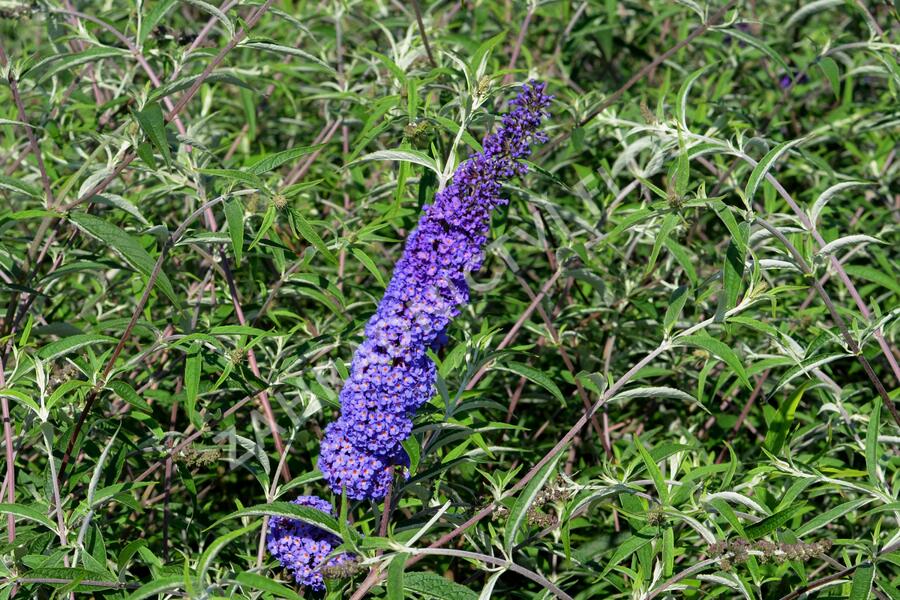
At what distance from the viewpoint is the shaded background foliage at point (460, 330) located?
299cm

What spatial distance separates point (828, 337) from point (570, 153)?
5.65 feet

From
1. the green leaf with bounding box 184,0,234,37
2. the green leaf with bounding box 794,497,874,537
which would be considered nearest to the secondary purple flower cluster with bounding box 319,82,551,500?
the green leaf with bounding box 184,0,234,37

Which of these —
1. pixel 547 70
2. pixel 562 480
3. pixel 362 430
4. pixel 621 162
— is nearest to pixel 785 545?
pixel 562 480

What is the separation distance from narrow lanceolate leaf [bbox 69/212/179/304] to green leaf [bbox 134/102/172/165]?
0.95 ft

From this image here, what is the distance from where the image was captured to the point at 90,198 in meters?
3.35

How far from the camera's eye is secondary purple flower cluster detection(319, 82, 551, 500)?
8.81 ft

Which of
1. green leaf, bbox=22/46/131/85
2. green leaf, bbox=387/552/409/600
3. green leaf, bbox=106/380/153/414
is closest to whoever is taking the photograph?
green leaf, bbox=387/552/409/600

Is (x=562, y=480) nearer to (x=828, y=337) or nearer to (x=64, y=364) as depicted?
(x=828, y=337)

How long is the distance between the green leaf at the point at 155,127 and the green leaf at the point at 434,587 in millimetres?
1479

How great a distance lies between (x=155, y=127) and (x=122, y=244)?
38 cm

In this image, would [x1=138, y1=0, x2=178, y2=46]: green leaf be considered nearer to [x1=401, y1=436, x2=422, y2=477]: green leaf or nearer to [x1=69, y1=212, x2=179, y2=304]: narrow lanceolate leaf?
[x1=69, y1=212, x2=179, y2=304]: narrow lanceolate leaf

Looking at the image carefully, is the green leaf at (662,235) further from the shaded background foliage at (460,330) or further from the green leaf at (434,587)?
the green leaf at (434,587)

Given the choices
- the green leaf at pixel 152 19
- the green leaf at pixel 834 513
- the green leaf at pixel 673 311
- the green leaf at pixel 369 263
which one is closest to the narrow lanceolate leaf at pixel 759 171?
the green leaf at pixel 673 311

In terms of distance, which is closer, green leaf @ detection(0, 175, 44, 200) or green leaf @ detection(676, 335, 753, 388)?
green leaf @ detection(676, 335, 753, 388)
